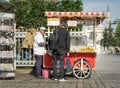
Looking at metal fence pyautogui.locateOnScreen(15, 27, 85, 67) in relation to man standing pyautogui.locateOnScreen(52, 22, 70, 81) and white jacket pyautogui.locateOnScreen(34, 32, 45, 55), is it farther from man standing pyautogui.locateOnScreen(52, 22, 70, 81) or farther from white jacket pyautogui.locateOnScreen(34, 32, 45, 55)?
man standing pyautogui.locateOnScreen(52, 22, 70, 81)

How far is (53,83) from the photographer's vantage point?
13.1 m

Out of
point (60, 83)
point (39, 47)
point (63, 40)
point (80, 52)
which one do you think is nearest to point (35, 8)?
point (39, 47)

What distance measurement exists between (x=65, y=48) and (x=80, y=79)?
1.24 meters

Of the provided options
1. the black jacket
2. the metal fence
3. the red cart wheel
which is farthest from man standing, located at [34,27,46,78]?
the metal fence

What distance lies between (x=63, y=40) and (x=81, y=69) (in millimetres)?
1273

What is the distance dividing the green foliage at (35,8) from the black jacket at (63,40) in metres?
13.9

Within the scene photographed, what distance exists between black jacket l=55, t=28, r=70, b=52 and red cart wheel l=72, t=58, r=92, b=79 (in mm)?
852

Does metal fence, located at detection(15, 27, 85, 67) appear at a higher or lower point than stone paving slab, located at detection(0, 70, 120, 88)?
higher

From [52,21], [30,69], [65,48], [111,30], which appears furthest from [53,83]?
[111,30]

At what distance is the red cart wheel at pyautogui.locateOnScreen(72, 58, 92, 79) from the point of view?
1447 cm

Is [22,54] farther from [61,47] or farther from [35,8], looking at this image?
[35,8]

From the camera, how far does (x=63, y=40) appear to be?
14.0 m

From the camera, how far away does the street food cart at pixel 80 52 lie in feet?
47.6

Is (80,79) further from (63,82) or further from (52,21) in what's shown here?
(52,21)
